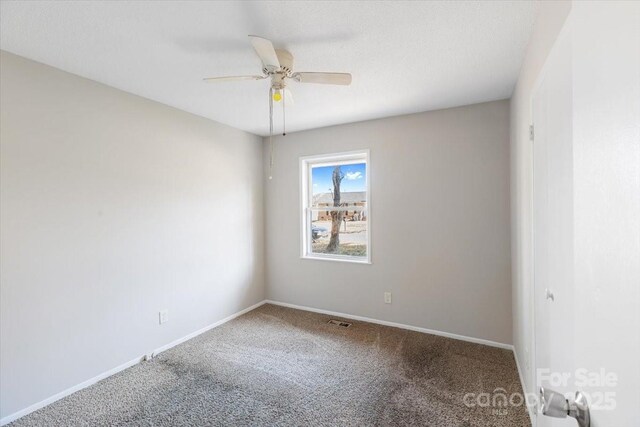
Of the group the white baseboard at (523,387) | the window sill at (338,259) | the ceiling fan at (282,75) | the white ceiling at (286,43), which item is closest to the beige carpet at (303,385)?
the white baseboard at (523,387)

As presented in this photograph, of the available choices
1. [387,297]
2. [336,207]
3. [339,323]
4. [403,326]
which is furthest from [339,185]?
[403,326]

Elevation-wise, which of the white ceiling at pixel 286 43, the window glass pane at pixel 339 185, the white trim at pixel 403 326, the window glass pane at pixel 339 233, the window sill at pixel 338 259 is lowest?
the white trim at pixel 403 326

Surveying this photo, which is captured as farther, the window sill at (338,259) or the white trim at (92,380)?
the window sill at (338,259)

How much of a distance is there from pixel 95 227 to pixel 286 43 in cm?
208

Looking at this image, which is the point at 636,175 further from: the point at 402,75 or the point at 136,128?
the point at 136,128

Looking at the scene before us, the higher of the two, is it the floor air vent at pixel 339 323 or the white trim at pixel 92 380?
the floor air vent at pixel 339 323

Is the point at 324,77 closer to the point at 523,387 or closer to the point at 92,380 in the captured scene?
the point at 523,387

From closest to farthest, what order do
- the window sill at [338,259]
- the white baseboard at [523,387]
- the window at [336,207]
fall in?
1. the white baseboard at [523,387]
2. the window sill at [338,259]
3. the window at [336,207]

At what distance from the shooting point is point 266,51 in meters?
1.63

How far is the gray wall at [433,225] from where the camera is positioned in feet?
9.32

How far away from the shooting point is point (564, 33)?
111 cm

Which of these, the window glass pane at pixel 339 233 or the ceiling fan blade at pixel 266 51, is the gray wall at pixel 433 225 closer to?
the window glass pane at pixel 339 233

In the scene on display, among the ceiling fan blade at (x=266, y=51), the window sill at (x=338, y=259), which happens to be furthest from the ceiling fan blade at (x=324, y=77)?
the window sill at (x=338, y=259)

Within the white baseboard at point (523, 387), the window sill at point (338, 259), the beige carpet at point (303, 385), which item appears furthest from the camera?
the window sill at point (338, 259)
